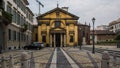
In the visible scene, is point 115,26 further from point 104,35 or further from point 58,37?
point 58,37

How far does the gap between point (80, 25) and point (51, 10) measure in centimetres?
1605

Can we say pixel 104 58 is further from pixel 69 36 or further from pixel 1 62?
pixel 69 36

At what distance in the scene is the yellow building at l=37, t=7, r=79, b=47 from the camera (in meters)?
80.8

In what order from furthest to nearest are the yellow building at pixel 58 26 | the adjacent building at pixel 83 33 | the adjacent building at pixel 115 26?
the adjacent building at pixel 115 26 → the adjacent building at pixel 83 33 → the yellow building at pixel 58 26

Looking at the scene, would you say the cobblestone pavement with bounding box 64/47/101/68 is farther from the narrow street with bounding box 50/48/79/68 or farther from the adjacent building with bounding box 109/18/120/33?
the adjacent building with bounding box 109/18/120/33

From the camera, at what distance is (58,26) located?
8050 cm

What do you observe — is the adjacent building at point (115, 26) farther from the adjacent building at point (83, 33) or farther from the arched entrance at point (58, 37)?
the arched entrance at point (58, 37)

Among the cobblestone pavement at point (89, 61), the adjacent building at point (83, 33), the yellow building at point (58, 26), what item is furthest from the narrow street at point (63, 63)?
the adjacent building at point (83, 33)

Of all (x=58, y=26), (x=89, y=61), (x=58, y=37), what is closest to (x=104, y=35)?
(x=58, y=37)

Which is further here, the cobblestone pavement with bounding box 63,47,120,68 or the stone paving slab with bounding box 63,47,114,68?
the stone paving slab with bounding box 63,47,114,68

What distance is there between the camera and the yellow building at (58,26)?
80.8m

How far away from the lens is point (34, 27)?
87.3 metres

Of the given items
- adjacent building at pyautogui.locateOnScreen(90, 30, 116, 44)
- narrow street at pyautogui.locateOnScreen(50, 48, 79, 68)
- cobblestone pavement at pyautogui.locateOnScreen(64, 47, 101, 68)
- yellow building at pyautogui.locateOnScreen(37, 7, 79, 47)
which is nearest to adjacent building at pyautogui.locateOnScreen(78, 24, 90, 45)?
yellow building at pyautogui.locateOnScreen(37, 7, 79, 47)

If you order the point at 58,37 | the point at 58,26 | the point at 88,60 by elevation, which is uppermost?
the point at 58,26
